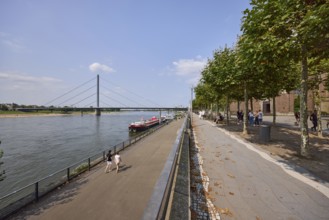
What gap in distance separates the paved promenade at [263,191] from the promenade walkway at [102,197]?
2.48m

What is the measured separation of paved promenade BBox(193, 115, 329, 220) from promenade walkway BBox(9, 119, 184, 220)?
2.48 metres

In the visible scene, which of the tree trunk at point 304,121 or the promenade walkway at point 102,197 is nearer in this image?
the promenade walkway at point 102,197

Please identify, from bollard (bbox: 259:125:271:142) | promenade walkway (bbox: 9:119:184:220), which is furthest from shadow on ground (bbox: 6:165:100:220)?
bollard (bbox: 259:125:271:142)

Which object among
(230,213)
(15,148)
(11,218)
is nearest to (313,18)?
(230,213)

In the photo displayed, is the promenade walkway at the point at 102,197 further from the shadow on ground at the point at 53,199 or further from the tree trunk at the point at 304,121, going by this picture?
the tree trunk at the point at 304,121

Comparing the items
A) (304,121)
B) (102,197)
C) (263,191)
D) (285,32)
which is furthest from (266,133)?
(102,197)

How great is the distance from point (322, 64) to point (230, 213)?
14541 millimetres

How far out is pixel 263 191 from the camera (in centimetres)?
619

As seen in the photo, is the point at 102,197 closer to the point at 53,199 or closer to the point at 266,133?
the point at 53,199

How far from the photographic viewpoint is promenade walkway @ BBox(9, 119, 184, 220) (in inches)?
277

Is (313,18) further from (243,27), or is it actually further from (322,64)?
(322,64)

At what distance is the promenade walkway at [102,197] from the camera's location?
23.1ft

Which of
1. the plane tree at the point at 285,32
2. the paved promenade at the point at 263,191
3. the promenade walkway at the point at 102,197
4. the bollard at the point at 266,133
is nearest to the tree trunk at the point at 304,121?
the plane tree at the point at 285,32

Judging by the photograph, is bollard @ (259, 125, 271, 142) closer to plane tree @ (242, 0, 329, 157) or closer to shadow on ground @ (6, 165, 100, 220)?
A: plane tree @ (242, 0, 329, 157)
